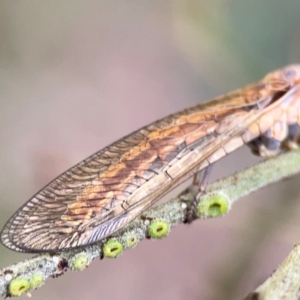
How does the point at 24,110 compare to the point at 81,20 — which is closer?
the point at 24,110

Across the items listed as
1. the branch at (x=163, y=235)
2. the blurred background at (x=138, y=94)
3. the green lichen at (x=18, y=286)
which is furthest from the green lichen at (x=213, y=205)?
the blurred background at (x=138, y=94)

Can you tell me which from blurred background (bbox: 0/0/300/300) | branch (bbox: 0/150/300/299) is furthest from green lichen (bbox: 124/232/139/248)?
blurred background (bbox: 0/0/300/300)

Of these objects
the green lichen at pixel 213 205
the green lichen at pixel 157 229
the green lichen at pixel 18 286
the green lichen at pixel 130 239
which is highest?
the green lichen at pixel 18 286

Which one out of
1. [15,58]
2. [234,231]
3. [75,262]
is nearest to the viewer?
[75,262]

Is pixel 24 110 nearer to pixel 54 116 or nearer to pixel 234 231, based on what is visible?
pixel 54 116

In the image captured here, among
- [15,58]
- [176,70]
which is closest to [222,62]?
[176,70]

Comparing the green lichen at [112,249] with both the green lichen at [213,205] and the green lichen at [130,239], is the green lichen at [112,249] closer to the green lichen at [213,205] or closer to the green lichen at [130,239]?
the green lichen at [130,239]

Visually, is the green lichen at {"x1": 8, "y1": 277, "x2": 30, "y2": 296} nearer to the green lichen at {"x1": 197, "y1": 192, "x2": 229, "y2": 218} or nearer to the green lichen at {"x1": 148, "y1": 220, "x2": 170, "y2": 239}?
the green lichen at {"x1": 148, "y1": 220, "x2": 170, "y2": 239}
